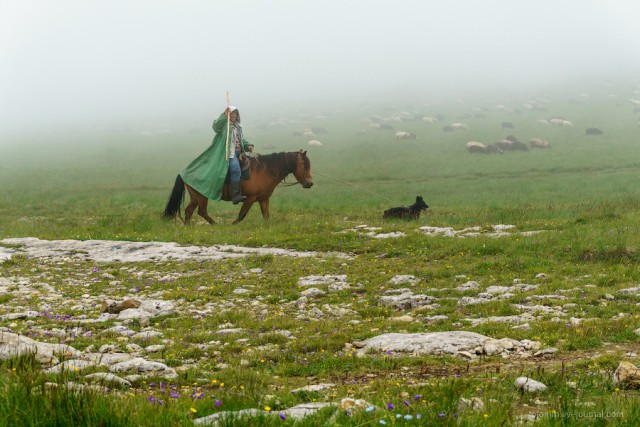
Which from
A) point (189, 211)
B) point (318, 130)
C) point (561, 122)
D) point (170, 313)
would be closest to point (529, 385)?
point (170, 313)

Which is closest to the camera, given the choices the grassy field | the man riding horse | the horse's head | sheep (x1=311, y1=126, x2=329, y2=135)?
the grassy field

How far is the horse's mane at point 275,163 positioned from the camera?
76.0ft

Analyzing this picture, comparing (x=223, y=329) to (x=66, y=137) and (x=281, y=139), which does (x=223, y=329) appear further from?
(x=66, y=137)

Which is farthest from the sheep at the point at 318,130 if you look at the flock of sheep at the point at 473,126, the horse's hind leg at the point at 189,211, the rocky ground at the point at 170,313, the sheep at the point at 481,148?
the rocky ground at the point at 170,313

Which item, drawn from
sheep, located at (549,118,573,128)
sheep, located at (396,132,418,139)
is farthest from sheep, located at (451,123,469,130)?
sheep, located at (549,118,573,128)

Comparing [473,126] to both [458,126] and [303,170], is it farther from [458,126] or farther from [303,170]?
[303,170]

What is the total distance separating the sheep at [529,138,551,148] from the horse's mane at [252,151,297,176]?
35621 mm

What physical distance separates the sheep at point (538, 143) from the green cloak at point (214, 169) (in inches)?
1450

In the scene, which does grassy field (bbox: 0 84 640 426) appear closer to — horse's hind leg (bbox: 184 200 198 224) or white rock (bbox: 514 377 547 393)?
white rock (bbox: 514 377 547 393)

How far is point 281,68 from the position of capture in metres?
154

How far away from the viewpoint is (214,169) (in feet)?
74.5

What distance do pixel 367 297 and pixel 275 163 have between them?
1229cm

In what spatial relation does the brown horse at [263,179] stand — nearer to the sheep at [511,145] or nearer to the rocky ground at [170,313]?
the rocky ground at [170,313]

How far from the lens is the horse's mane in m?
23.2
